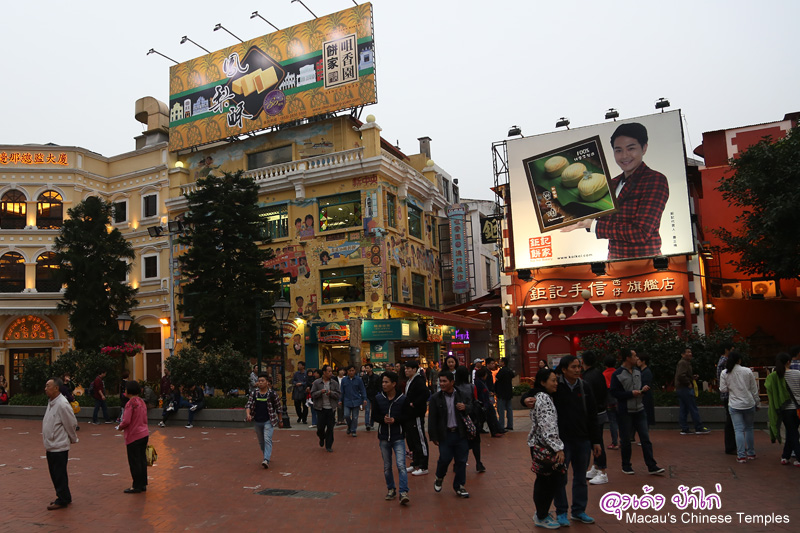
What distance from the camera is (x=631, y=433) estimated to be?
389 inches

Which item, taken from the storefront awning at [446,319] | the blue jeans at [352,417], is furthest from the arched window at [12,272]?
the blue jeans at [352,417]

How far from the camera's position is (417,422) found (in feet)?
31.0

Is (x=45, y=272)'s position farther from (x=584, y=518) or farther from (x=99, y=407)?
(x=584, y=518)

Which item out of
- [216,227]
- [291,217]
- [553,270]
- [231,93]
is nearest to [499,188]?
[553,270]

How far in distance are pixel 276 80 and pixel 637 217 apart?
17604mm

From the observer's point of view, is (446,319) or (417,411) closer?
(417,411)

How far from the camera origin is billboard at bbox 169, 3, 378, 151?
29.1 m

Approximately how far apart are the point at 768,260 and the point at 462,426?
16.4 meters

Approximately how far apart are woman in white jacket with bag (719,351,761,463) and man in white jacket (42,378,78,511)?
31.9 ft

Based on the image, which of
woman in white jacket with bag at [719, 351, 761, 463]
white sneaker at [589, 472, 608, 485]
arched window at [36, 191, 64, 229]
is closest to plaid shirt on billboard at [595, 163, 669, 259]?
woman in white jacket with bag at [719, 351, 761, 463]

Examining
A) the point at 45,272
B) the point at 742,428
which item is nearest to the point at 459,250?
the point at 45,272

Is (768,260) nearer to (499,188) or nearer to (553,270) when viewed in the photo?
(553,270)

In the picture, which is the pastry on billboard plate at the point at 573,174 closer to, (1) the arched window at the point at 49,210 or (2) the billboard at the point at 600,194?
(2) the billboard at the point at 600,194

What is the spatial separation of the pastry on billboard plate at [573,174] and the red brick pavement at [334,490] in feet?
42.5
